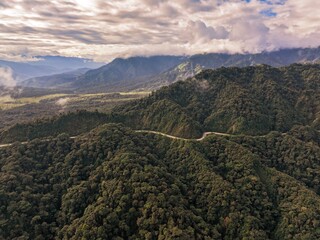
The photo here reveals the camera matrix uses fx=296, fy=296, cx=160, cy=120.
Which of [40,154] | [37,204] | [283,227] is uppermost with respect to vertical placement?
[40,154]

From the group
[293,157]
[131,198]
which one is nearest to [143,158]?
[131,198]

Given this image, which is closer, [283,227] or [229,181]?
[283,227]

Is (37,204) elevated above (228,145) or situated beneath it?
situated beneath

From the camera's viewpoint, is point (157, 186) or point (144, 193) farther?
point (157, 186)

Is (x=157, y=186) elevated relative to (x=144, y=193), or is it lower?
elevated

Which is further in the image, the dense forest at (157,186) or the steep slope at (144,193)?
the dense forest at (157,186)

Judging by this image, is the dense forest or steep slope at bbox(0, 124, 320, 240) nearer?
steep slope at bbox(0, 124, 320, 240)

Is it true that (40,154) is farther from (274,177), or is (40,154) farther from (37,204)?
(274,177)

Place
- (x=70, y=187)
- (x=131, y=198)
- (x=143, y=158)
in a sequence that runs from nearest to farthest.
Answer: (x=131, y=198) < (x=70, y=187) < (x=143, y=158)
